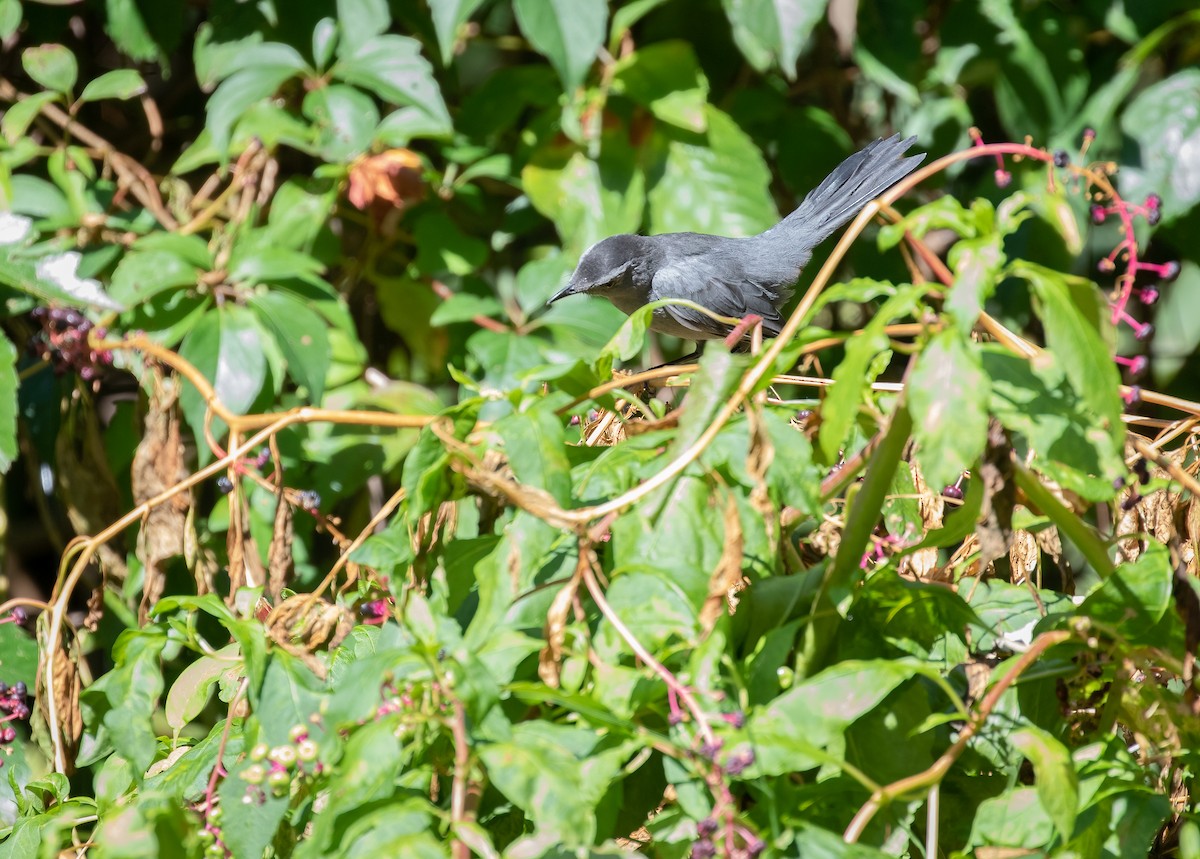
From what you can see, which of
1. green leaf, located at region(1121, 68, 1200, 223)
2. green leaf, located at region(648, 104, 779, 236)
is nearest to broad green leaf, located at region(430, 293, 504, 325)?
green leaf, located at region(648, 104, 779, 236)

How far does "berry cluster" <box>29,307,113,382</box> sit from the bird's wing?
1.49 meters

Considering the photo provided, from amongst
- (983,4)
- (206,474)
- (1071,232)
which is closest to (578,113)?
(983,4)

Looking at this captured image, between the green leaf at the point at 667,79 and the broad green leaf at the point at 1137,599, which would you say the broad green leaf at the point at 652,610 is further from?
the green leaf at the point at 667,79

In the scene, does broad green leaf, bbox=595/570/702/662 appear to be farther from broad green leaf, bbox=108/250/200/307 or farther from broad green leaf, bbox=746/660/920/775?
broad green leaf, bbox=108/250/200/307

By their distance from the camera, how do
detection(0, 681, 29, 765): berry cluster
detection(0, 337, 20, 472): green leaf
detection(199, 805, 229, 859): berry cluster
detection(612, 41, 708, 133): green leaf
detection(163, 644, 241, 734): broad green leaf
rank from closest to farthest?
1. detection(199, 805, 229, 859): berry cluster
2. detection(163, 644, 241, 734): broad green leaf
3. detection(0, 681, 29, 765): berry cluster
4. detection(0, 337, 20, 472): green leaf
5. detection(612, 41, 708, 133): green leaf

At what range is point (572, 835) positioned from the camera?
904 mm

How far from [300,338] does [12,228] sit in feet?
2.53

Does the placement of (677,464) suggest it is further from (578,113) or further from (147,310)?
(578,113)

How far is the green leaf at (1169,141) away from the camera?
3174mm

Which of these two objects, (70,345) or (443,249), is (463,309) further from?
(70,345)

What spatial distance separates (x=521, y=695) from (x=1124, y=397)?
79cm

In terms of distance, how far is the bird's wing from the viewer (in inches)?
132

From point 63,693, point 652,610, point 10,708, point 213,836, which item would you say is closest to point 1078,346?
point 652,610

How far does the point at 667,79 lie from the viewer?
332 centimetres
